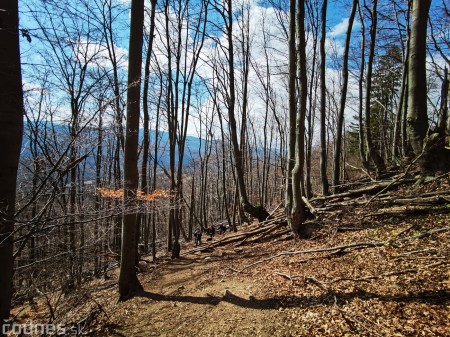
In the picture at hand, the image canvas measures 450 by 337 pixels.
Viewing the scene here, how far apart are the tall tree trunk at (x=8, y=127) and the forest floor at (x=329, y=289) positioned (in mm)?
2544

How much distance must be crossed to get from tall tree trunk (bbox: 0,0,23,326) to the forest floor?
254 cm

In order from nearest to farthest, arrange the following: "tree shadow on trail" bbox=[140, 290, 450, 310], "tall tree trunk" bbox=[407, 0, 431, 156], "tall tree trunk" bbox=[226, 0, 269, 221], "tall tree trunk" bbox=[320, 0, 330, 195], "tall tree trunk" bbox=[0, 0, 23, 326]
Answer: "tall tree trunk" bbox=[0, 0, 23, 326], "tree shadow on trail" bbox=[140, 290, 450, 310], "tall tree trunk" bbox=[407, 0, 431, 156], "tall tree trunk" bbox=[320, 0, 330, 195], "tall tree trunk" bbox=[226, 0, 269, 221]

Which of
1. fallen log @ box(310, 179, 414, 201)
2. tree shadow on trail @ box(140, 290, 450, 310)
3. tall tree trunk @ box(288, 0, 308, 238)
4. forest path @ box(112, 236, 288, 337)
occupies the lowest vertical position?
forest path @ box(112, 236, 288, 337)

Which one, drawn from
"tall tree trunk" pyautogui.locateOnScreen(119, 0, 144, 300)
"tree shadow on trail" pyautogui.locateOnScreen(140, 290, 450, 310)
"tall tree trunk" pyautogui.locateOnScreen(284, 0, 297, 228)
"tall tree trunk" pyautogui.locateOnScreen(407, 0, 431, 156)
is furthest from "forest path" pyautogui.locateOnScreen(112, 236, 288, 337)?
"tall tree trunk" pyautogui.locateOnScreen(407, 0, 431, 156)

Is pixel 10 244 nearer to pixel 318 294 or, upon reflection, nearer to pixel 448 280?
pixel 318 294

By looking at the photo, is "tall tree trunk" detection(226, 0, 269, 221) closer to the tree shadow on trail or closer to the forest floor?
the forest floor

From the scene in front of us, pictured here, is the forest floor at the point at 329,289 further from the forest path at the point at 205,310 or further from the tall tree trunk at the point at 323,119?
the tall tree trunk at the point at 323,119

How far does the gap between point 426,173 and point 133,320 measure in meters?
7.85

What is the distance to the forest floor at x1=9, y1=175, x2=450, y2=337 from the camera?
11.6 ft

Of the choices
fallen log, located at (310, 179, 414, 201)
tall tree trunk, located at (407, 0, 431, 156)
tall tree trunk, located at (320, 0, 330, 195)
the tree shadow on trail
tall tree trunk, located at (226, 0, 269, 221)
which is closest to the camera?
the tree shadow on trail

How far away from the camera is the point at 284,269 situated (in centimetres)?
580

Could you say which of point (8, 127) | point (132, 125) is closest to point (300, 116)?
point (132, 125)

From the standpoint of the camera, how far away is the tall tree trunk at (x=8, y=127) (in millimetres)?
2674

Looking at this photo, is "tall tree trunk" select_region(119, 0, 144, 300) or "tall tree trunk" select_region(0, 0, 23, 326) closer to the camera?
"tall tree trunk" select_region(0, 0, 23, 326)
